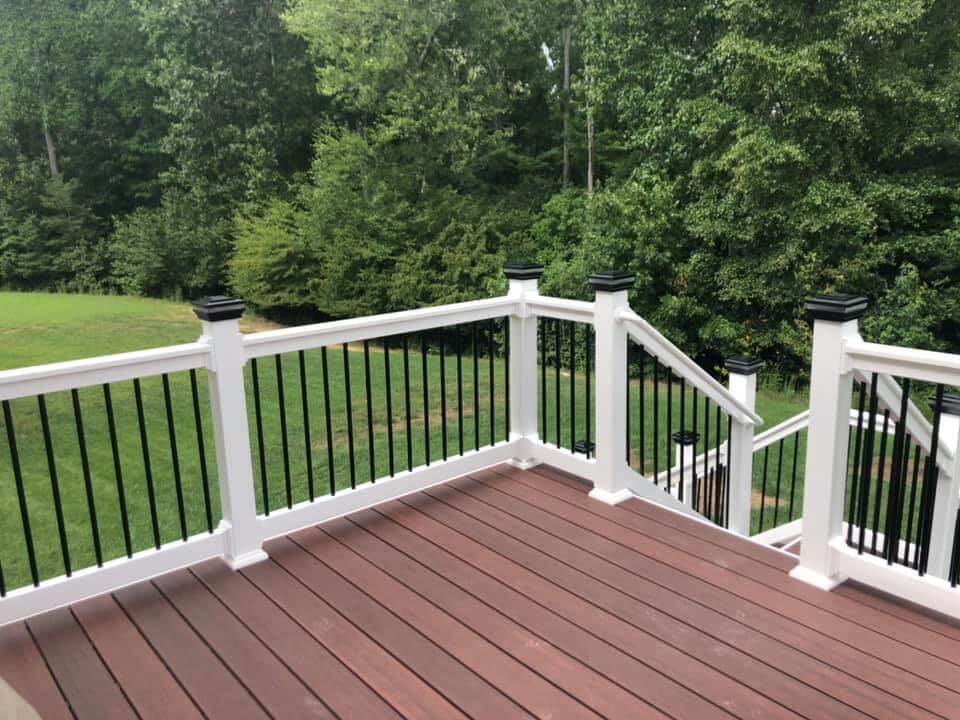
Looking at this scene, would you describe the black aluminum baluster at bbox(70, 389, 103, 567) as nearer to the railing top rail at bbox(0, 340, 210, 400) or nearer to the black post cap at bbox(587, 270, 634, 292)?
the railing top rail at bbox(0, 340, 210, 400)

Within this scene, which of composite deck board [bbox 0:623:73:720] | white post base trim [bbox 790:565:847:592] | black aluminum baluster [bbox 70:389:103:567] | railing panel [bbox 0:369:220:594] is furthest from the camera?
railing panel [bbox 0:369:220:594]

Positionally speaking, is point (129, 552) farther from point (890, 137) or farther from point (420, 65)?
point (420, 65)

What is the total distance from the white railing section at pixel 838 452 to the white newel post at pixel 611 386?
871 mm

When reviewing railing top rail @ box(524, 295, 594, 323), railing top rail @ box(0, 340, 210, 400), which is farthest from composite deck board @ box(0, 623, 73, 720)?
railing top rail @ box(524, 295, 594, 323)

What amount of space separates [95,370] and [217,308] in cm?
45

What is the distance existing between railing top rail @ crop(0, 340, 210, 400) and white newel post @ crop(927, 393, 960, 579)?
3187 millimetres

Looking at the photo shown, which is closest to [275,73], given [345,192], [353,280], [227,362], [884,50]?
[345,192]

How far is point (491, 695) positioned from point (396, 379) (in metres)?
7.83

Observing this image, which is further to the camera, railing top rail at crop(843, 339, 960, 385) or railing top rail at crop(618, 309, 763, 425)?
railing top rail at crop(618, 309, 763, 425)

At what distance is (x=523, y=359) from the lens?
378 cm

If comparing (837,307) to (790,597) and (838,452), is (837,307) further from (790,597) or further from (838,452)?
(790,597)

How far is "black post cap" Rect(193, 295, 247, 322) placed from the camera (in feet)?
8.77

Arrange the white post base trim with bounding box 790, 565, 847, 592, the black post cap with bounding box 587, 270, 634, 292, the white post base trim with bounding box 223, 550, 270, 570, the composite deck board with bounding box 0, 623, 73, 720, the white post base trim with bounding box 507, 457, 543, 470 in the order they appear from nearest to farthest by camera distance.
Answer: the composite deck board with bounding box 0, 623, 73, 720 → the white post base trim with bounding box 790, 565, 847, 592 → the white post base trim with bounding box 223, 550, 270, 570 → the black post cap with bounding box 587, 270, 634, 292 → the white post base trim with bounding box 507, 457, 543, 470

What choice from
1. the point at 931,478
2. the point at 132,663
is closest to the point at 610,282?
the point at 931,478
